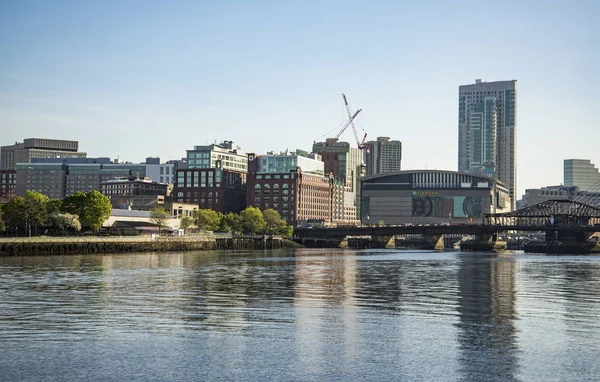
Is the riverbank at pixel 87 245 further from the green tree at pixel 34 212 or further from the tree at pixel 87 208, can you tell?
the green tree at pixel 34 212

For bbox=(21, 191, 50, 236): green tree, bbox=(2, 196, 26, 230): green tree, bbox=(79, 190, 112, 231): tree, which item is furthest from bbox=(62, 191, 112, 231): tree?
bbox=(2, 196, 26, 230): green tree

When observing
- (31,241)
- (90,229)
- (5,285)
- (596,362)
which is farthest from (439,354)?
(90,229)

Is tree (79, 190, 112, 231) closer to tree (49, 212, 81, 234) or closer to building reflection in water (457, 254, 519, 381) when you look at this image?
tree (49, 212, 81, 234)

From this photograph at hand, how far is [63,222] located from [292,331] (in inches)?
5186

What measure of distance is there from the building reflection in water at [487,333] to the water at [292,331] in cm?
10

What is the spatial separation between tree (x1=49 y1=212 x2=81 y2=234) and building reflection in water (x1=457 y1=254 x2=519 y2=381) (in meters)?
107

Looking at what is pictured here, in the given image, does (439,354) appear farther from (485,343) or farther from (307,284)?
(307,284)

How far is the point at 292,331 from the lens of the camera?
49.3 m

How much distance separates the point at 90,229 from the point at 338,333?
6067 inches

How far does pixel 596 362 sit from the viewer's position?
136 ft

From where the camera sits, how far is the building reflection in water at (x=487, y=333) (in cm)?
3959

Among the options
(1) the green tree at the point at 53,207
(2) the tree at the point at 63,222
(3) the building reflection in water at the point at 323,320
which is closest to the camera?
(3) the building reflection in water at the point at 323,320

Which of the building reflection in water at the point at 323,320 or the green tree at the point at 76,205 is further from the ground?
the green tree at the point at 76,205

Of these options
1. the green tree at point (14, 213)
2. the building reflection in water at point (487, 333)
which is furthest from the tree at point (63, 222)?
the building reflection in water at point (487, 333)
